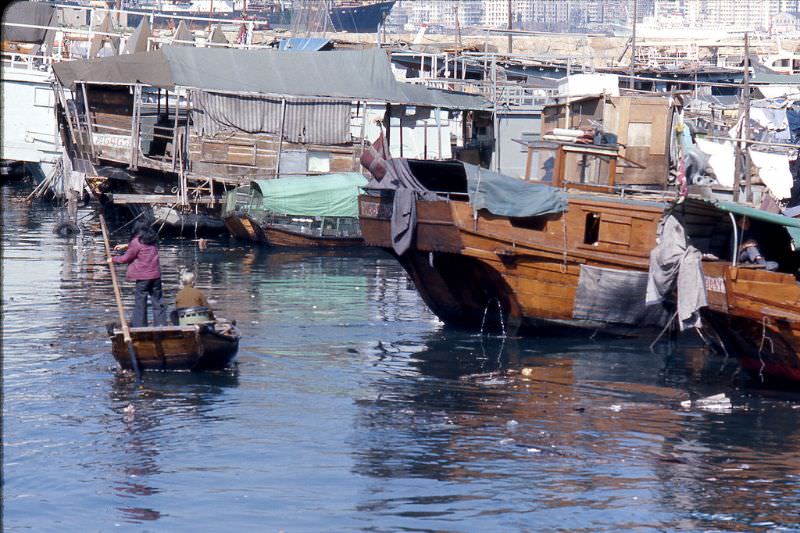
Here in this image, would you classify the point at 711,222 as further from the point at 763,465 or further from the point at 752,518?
the point at 752,518

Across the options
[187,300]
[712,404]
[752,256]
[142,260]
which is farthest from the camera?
[142,260]

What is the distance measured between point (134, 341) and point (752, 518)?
784 centimetres

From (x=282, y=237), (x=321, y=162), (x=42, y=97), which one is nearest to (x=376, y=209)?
(x=282, y=237)

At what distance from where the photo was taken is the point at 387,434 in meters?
12.8

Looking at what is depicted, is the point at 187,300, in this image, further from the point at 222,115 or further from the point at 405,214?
the point at 222,115

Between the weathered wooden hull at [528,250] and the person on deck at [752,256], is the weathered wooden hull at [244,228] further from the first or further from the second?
the person on deck at [752,256]

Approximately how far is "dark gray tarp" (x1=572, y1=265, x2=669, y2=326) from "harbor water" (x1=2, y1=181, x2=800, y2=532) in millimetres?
495

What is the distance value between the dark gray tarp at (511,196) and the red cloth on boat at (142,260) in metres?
4.89

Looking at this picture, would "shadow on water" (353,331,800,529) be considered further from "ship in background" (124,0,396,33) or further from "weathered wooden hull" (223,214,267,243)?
"ship in background" (124,0,396,33)

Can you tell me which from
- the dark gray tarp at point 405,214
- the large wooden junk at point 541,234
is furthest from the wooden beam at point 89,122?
the dark gray tarp at point 405,214

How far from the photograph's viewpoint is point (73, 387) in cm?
1455

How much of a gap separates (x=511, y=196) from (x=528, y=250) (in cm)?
86

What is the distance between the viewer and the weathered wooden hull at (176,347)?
1455cm

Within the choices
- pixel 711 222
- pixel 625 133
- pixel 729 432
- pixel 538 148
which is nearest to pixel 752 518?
pixel 729 432
